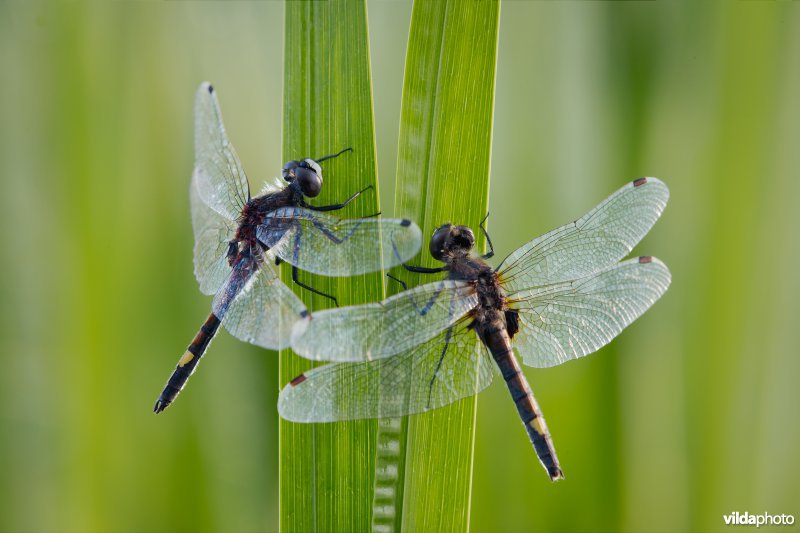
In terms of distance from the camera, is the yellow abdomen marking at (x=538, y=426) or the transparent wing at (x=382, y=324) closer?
the transparent wing at (x=382, y=324)

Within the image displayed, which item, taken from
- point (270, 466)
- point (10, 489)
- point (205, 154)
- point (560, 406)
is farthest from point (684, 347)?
point (10, 489)

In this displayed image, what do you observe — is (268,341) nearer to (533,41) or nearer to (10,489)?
(10,489)

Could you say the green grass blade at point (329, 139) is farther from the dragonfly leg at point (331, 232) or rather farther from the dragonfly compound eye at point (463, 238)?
the dragonfly compound eye at point (463, 238)

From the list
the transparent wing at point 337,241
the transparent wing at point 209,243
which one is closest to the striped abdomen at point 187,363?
the transparent wing at point 209,243

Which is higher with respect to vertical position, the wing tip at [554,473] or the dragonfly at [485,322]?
the dragonfly at [485,322]

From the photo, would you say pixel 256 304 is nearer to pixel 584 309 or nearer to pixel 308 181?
pixel 308 181

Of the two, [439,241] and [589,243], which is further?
[589,243]

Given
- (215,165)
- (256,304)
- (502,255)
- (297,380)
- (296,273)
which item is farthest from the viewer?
(502,255)

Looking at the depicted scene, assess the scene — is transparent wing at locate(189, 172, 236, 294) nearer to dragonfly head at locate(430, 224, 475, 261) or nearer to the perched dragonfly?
the perched dragonfly

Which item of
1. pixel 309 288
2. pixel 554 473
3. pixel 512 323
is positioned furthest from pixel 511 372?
pixel 309 288
